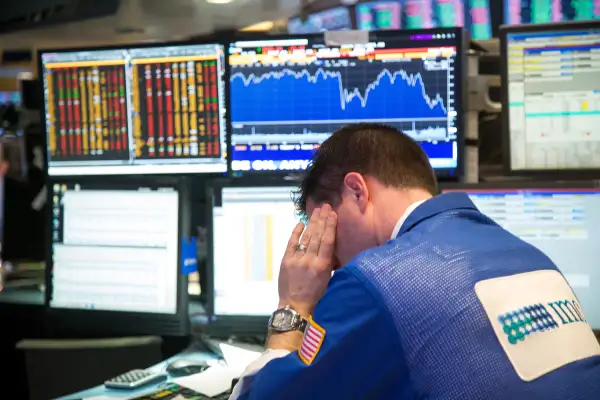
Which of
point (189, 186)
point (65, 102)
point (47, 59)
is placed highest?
point (47, 59)

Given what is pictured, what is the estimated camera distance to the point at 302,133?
1.84 meters

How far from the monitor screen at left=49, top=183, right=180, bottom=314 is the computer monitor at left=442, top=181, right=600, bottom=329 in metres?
0.89

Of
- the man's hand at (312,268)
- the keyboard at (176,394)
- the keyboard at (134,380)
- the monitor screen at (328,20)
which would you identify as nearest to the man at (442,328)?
the man's hand at (312,268)

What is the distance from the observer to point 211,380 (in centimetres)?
164

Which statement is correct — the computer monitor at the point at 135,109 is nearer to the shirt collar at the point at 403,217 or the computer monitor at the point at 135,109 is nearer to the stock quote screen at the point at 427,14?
the shirt collar at the point at 403,217

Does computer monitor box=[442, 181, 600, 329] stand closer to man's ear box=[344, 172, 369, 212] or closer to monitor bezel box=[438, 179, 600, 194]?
monitor bezel box=[438, 179, 600, 194]

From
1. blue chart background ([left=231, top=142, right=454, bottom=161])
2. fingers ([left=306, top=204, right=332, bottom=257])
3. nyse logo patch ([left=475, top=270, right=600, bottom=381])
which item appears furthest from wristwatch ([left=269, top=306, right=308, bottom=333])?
blue chart background ([left=231, top=142, right=454, bottom=161])

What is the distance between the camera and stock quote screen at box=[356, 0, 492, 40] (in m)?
4.04

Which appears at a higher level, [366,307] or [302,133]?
[302,133]

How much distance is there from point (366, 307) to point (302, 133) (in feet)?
3.28

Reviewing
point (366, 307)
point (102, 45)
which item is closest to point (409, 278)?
point (366, 307)

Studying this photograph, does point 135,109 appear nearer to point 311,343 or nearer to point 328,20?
point 311,343

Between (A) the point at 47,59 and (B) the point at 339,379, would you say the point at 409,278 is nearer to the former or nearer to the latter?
(B) the point at 339,379

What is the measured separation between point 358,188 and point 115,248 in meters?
1.04
